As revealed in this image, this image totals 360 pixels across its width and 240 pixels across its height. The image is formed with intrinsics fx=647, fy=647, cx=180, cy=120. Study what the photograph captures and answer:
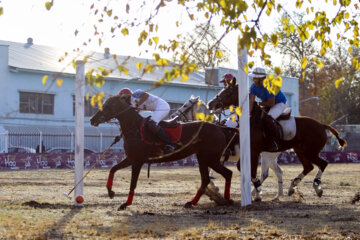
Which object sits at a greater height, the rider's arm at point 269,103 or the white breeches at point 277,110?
the rider's arm at point 269,103

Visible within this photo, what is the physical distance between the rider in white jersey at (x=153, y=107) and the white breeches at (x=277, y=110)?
244 cm

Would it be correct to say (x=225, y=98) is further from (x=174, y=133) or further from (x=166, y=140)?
(x=166, y=140)

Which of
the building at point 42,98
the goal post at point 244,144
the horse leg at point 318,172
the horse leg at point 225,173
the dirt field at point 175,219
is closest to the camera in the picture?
the dirt field at point 175,219

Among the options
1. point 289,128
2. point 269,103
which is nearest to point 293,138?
point 289,128

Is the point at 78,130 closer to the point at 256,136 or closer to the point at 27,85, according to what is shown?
the point at 256,136

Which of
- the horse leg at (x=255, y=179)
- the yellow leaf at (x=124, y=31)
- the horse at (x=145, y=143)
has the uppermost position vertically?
the yellow leaf at (x=124, y=31)

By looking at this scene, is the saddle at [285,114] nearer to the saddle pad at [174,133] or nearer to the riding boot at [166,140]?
the saddle pad at [174,133]

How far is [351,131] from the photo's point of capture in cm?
5694

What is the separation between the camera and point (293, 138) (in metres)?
14.2

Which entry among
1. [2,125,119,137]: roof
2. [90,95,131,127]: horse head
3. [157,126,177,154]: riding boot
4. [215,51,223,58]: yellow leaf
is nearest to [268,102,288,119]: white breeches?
[157,126,177,154]: riding boot

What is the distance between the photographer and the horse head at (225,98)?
43.2 ft

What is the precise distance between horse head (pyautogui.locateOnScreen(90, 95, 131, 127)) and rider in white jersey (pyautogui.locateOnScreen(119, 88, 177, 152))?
0.70ft

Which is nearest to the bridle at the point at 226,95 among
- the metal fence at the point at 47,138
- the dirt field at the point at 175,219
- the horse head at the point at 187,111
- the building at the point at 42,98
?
the dirt field at the point at 175,219

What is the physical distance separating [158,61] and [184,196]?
8.72 meters
